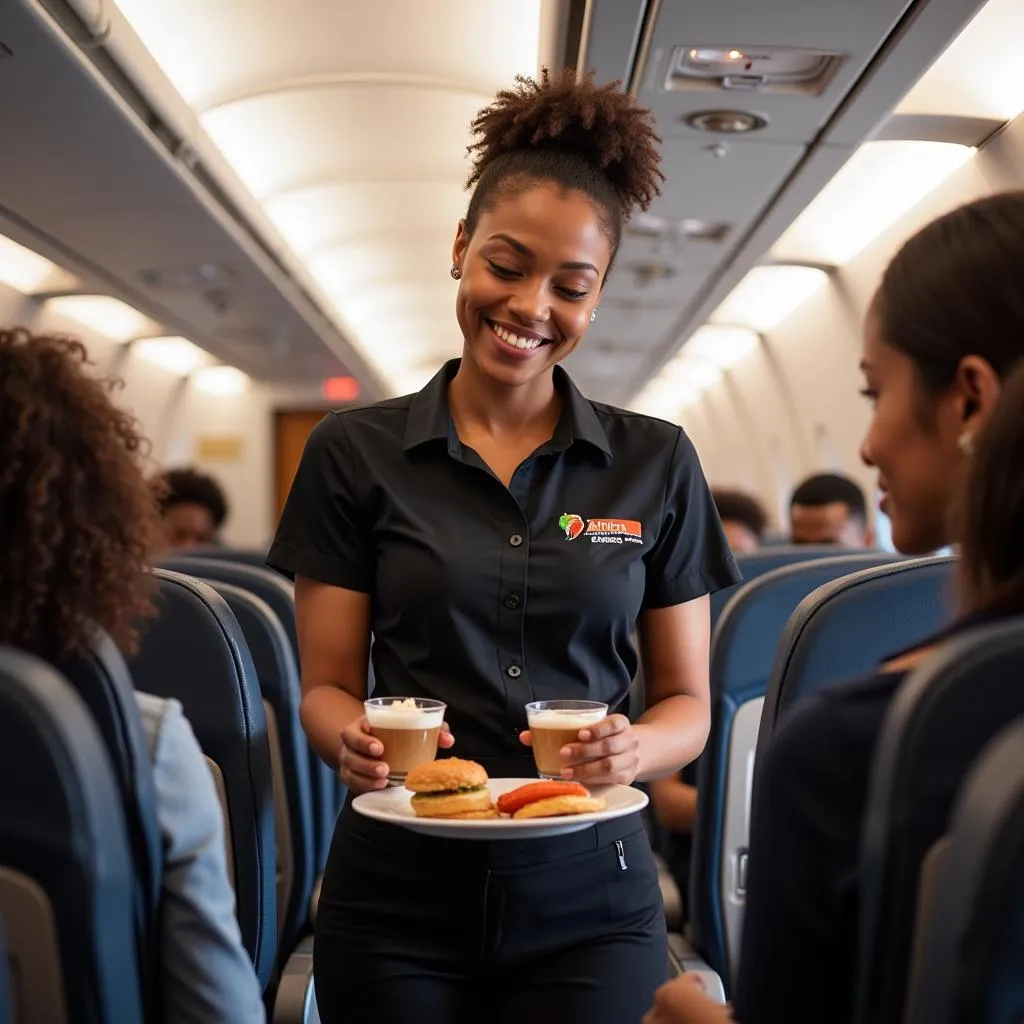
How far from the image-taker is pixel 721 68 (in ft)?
14.6

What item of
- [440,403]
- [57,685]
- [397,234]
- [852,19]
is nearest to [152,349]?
[397,234]

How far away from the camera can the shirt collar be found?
2.15 m

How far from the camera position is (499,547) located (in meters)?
2.08

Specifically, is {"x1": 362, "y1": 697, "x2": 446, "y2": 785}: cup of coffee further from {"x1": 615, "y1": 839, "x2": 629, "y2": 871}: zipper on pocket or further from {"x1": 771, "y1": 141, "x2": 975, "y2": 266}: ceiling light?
{"x1": 771, "y1": 141, "x2": 975, "y2": 266}: ceiling light

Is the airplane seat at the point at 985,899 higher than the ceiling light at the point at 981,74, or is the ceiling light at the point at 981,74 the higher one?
the ceiling light at the point at 981,74

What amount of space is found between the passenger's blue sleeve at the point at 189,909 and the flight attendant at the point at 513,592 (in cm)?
34

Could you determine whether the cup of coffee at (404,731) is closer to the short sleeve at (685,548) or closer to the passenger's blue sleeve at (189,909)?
the passenger's blue sleeve at (189,909)

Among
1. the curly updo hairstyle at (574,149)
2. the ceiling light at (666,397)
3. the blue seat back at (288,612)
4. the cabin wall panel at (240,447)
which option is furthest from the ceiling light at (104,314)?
the curly updo hairstyle at (574,149)

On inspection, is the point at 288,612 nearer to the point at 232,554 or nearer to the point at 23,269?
the point at 232,554

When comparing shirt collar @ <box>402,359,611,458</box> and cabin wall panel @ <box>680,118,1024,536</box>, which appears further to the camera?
cabin wall panel @ <box>680,118,1024,536</box>

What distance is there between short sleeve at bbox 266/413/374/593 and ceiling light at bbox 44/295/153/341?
741cm

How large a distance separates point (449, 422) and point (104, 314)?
8.91 m

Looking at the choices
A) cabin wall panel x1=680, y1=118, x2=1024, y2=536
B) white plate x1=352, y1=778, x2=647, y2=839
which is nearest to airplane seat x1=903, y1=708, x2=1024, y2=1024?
white plate x1=352, y1=778, x2=647, y2=839

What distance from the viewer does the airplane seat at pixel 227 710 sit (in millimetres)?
2154
